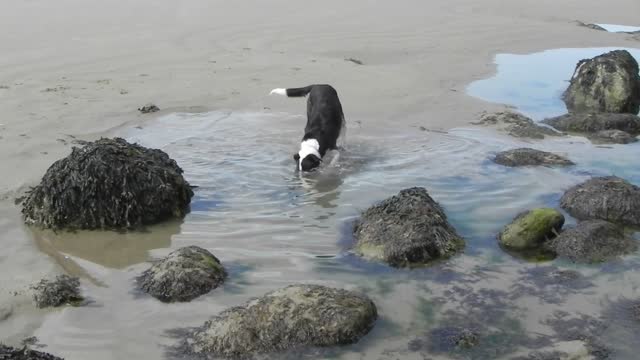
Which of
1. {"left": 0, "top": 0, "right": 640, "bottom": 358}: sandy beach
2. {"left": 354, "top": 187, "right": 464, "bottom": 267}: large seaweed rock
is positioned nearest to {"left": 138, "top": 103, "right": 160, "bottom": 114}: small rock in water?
{"left": 0, "top": 0, "right": 640, "bottom": 358}: sandy beach

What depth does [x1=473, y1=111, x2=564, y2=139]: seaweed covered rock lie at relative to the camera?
8633mm

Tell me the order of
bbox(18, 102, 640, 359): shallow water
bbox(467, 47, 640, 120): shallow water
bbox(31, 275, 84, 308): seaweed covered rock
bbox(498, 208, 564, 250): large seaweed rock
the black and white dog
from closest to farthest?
bbox(18, 102, 640, 359): shallow water
bbox(31, 275, 84, 308): seaweed covered rock
bbox(498, 208, 564, 250): large seaweed rock
the black and white dog
bbox(467, 47, 640, 120): shallow water

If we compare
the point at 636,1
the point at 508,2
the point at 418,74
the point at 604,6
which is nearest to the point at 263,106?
the point at 418,74

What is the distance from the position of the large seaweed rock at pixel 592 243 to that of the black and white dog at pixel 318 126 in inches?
111

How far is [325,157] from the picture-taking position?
7.64 m

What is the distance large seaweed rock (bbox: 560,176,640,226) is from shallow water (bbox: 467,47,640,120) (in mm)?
3333

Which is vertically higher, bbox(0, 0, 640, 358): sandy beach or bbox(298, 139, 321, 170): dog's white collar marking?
bbox(0, 0, 640, 358): sandy beach

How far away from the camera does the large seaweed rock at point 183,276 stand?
462 cm

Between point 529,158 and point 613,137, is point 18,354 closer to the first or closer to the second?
point 529,158

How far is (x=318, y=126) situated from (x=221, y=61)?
179 inches

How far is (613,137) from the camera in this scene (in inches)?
331

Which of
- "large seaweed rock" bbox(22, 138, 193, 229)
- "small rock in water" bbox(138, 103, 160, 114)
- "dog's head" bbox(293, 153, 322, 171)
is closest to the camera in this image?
"large seaweed rock" bbox(22, 138, 193, 229)

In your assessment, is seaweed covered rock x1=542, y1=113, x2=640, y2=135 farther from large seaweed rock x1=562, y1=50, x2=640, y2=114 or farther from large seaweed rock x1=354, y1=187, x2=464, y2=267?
large seaweed rock x1=354, y1=187, x2=464, y2=267

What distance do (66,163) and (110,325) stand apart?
2246mm
